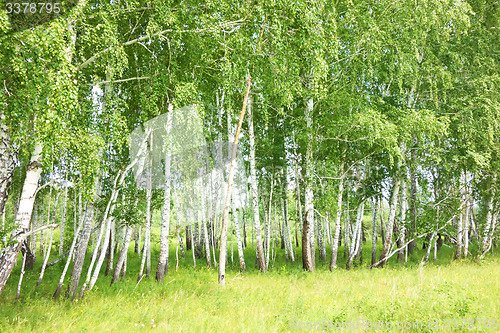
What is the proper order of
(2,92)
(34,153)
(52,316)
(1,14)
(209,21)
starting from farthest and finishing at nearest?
(209,21), (52,316), (34,153), (2,92), (1,14)

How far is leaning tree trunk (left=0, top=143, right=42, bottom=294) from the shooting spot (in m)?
4.49

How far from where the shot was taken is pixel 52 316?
5293 mm

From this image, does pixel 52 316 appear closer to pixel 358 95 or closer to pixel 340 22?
pixel 358 95

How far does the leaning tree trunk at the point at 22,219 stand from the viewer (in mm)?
4488

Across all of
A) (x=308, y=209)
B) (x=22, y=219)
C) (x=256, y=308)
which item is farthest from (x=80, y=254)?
(x=308, y=209)

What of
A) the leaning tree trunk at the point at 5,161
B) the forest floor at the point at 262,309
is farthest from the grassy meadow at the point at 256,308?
the leaning tree trunk at the point at 5,161

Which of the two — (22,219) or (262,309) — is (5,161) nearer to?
(22,219)

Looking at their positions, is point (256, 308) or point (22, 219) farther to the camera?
point (256, 308)

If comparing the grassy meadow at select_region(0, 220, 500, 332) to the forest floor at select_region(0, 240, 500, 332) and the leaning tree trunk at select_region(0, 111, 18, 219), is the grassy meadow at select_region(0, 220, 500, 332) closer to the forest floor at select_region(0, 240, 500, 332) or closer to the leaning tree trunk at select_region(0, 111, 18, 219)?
the forest floor at select_region(0, 240, 500, 332)

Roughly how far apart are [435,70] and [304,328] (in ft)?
37.9

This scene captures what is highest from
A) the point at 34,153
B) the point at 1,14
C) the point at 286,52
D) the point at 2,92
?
the point at 286,52

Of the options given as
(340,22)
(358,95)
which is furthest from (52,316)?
(340,22)

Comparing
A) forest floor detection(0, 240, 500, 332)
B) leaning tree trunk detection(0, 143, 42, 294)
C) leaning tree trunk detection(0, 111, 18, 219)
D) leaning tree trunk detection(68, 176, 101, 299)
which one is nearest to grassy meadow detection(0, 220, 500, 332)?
forest floor detection(0, 240, 500, 332)

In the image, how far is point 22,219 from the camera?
4.59 m
